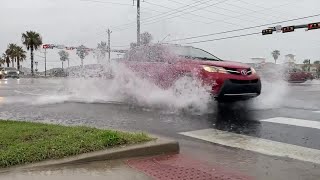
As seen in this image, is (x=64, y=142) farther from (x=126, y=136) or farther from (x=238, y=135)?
(x=238, y=135)

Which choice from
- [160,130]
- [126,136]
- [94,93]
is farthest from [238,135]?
[94,93]

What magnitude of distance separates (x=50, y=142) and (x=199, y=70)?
4.67 m

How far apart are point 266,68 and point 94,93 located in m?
5.83

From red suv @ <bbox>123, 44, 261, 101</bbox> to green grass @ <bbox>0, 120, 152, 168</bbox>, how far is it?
3.70 meters

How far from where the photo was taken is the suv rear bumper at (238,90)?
341 inches

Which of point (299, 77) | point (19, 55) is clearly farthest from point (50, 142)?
point (19, 55)

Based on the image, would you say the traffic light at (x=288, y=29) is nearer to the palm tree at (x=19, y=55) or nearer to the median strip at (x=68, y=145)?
the median strip at (x=68, y=145)

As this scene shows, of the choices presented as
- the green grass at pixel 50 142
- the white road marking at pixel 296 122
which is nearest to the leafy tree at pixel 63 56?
the white road marking at pixel 296 122

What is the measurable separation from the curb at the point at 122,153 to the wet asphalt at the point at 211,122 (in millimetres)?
345

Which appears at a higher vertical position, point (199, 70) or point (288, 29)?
point (288, 29)

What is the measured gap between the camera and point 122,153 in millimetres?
4758

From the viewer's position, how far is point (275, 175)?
434 cm

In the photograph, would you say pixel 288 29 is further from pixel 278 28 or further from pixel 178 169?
pixel 178 169

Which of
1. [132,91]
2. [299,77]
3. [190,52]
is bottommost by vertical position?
[299,77]
